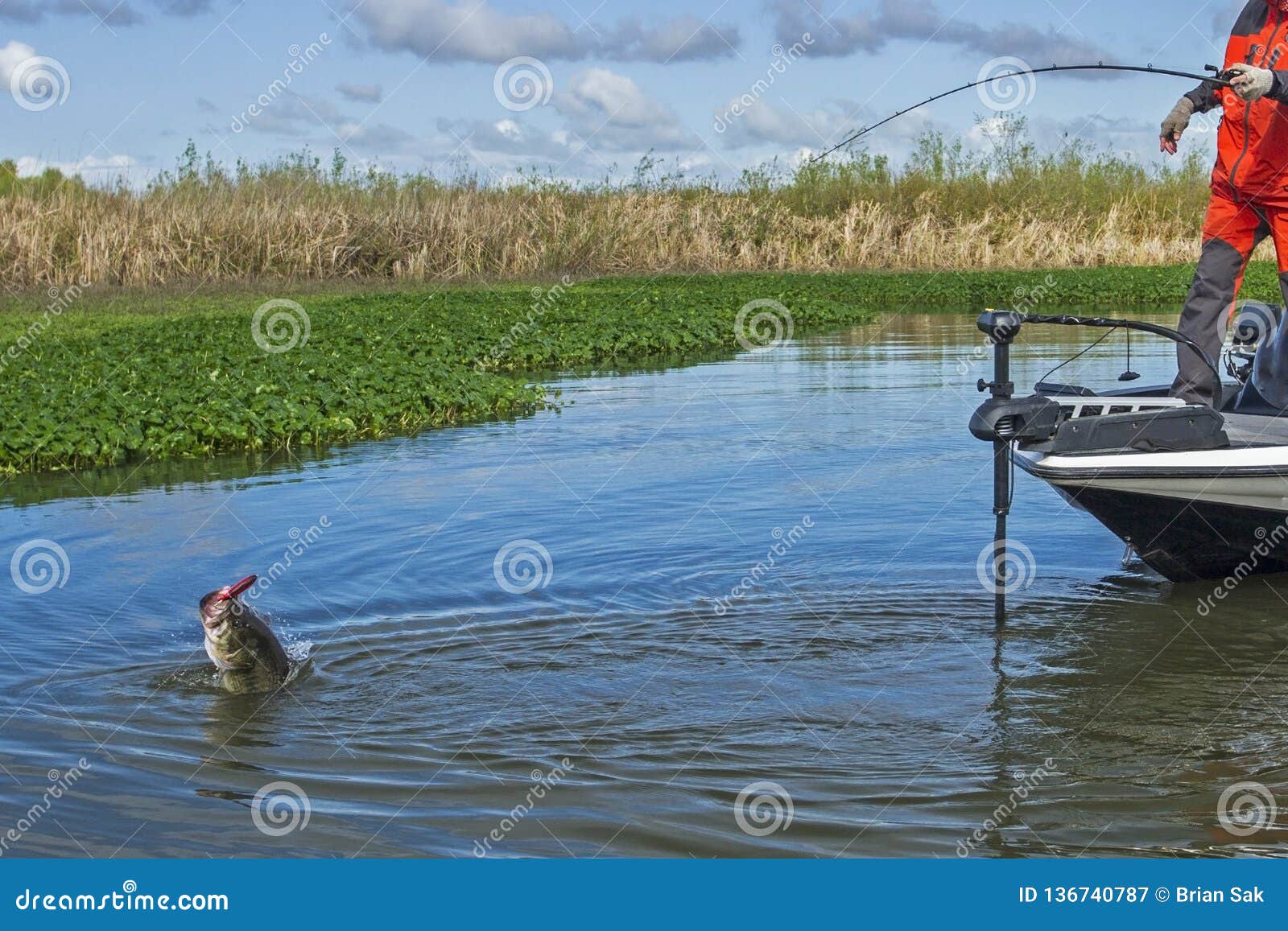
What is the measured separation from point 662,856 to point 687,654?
6.70 feet

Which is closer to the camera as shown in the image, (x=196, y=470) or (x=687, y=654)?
(x=687, y=654)

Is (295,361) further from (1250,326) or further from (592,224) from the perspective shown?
(592,224)

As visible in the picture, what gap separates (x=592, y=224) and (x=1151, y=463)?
2436cm

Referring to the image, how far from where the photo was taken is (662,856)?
4.14 m

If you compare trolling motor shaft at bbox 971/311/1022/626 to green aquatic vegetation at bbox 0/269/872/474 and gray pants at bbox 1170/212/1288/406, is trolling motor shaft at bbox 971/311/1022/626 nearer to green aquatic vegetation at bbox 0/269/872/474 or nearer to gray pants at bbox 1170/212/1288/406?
gray pants at bbox 1170/212/1288/406

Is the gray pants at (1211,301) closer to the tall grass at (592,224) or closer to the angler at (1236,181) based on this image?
the angler at (1236,181)

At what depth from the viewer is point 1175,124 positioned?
6895 mm

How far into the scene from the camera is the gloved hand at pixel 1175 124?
6867mm

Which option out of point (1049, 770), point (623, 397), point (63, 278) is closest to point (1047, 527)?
point (1049, 770)

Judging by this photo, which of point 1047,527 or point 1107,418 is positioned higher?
point 1107,418

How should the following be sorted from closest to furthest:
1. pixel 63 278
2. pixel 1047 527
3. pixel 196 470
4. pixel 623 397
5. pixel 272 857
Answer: pixel 272 857 < pixel 1047 527 < pixel 196 470 < pixel 623 397 < pixel 63 278

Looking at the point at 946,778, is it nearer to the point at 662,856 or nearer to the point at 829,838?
the point at 829,838

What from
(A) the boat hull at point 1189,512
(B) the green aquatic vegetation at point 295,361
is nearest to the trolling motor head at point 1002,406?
(A) the boat hull at point 1189,512

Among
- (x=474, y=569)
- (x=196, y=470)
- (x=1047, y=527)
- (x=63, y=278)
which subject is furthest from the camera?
(x=63, y=278)
